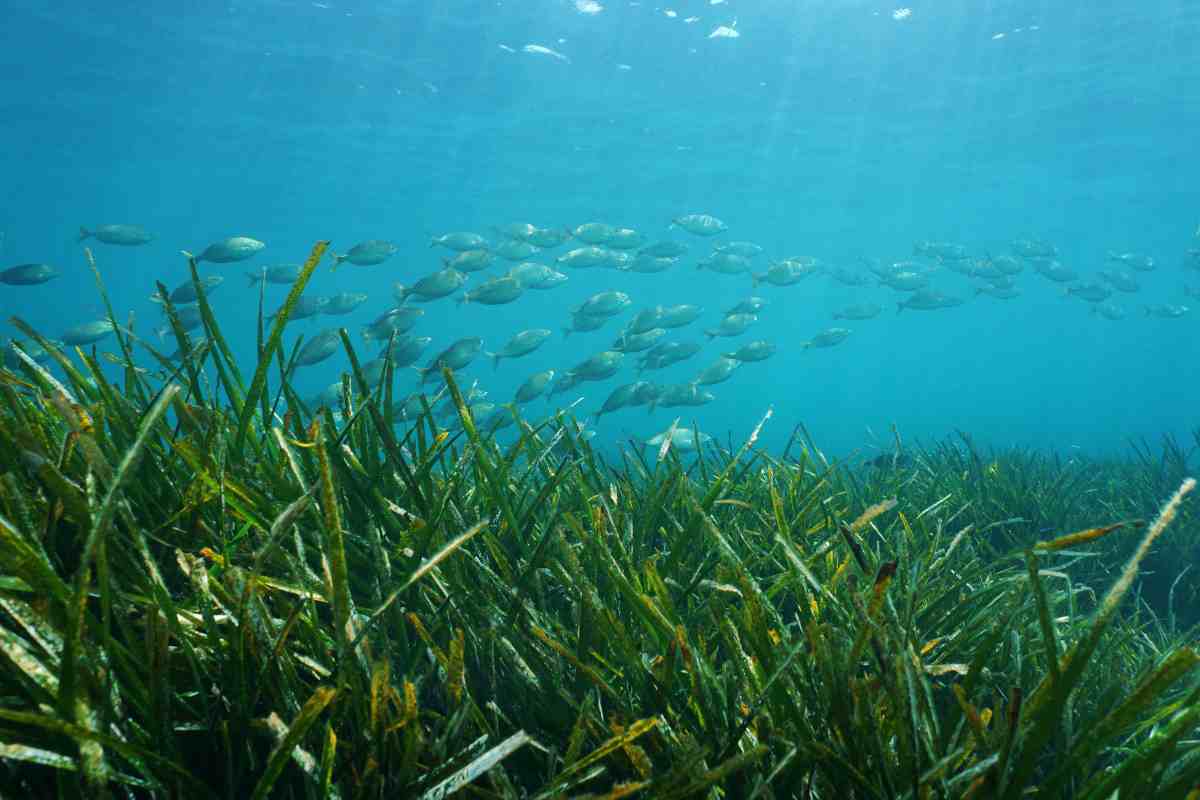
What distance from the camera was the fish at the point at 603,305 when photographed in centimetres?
1162

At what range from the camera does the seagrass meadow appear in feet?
3.08

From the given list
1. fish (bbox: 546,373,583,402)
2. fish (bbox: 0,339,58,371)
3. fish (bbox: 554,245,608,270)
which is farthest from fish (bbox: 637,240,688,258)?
fish (bbox: 0,339,58,371)

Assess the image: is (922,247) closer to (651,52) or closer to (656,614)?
(651,52)

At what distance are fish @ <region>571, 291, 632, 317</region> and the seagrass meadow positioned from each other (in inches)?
377

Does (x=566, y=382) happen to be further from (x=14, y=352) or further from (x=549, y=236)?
(x=14, y=352)

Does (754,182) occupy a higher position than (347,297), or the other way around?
(754,182)

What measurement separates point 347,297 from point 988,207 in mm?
51956

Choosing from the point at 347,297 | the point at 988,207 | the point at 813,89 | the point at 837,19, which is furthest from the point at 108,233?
the point at 988,207

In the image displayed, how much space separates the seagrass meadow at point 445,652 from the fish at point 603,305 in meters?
9.56

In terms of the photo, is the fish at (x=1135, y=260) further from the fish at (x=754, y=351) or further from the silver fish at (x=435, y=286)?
the silver fish at (x=435, y=286)

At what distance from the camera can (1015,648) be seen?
1.54m

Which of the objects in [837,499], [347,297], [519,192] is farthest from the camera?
[519,192]

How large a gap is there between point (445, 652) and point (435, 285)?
948 cm

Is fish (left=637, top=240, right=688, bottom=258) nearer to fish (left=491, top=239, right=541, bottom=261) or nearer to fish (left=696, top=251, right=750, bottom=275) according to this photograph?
fish (left=696, top=251, right=750, bottom=275)
